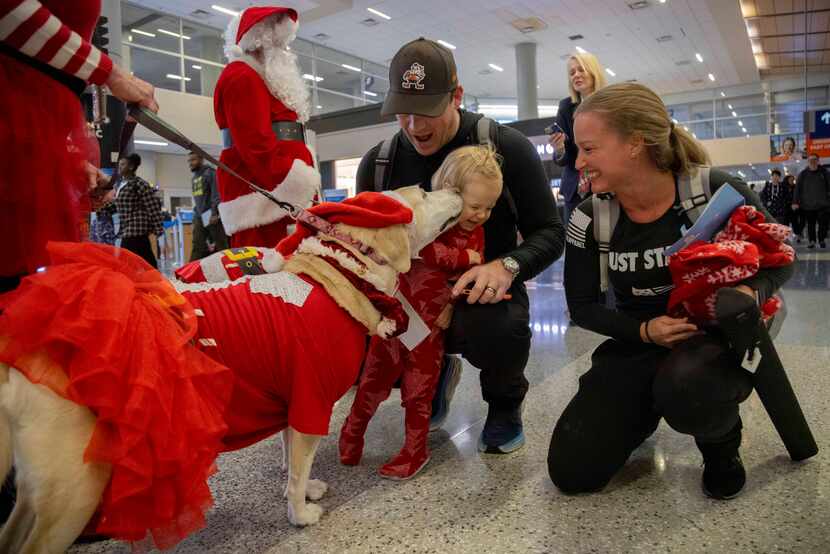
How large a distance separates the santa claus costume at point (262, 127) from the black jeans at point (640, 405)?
139 centimetres

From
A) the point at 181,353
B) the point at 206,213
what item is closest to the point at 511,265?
the point at 181,353

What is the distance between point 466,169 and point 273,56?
3.98 feet

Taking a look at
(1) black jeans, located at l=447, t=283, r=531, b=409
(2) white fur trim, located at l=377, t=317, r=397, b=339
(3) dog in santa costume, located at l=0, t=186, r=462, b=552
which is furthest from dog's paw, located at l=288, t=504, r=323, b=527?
(1) black jeans, located at l=447, t=283, r=531, b=409

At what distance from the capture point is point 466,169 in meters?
1.77

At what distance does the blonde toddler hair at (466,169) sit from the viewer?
70.0 inches

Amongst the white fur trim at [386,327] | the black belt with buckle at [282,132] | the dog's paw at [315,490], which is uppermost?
the black belt with buckle at [282,132]

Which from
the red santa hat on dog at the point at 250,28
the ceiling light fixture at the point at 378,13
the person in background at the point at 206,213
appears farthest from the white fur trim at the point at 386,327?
the ceiling light fixture at the point at 378,13

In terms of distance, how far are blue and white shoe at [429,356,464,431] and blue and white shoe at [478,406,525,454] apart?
25 cm

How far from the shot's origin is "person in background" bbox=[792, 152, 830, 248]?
10320 mm

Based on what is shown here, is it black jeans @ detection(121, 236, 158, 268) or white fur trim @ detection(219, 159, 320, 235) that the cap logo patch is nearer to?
white fur trim @ detection(219, 159, 320, 235)

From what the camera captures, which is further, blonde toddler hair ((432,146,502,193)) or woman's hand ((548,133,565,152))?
woman's hand ((548,133,565,152))

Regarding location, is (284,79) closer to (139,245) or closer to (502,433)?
(502,433)

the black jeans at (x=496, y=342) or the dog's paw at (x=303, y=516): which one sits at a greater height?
the black jeans at (x=496, y=342)

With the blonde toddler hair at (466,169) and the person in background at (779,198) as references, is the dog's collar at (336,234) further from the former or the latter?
the person in background at (779,198)
